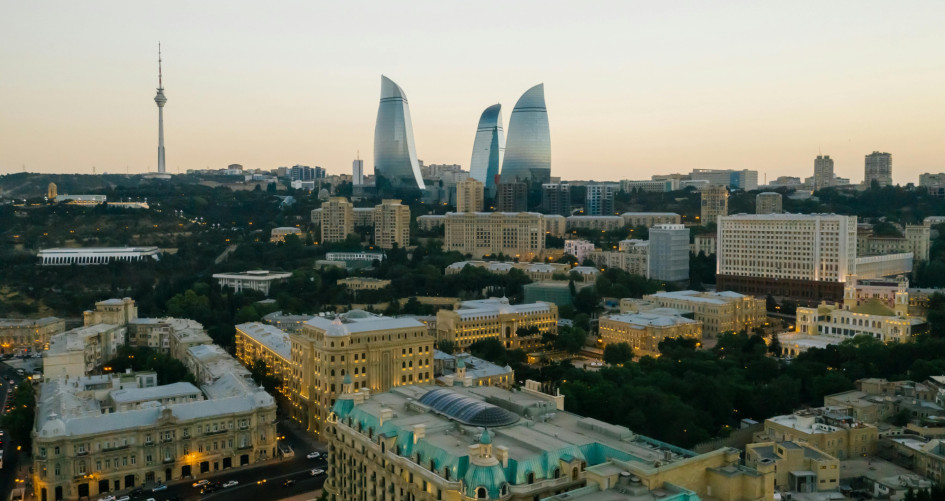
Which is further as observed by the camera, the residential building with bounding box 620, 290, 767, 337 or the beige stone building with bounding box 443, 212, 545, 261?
the beige stone building with bounding box 443, 212, 545, 261

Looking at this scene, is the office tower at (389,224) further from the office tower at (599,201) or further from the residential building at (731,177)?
the residential building at (731,177)

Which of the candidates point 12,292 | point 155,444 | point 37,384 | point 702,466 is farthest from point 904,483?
point 12,292

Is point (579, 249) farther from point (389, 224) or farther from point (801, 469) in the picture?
point (801, 469)

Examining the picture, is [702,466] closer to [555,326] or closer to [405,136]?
[555,326]

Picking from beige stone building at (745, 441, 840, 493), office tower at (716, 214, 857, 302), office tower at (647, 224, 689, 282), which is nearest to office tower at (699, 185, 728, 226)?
office tower at (647, 224, 689, 282)

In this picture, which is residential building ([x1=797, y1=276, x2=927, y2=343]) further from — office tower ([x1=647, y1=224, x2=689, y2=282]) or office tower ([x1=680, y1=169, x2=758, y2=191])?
office tower ([x1=680, y1=169, x2=758, y2=191])

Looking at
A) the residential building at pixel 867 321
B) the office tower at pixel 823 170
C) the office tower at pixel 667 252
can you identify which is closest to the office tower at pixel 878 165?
the office tower at pixel 823 170

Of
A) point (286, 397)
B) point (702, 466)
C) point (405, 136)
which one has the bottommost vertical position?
point (286, 397)
